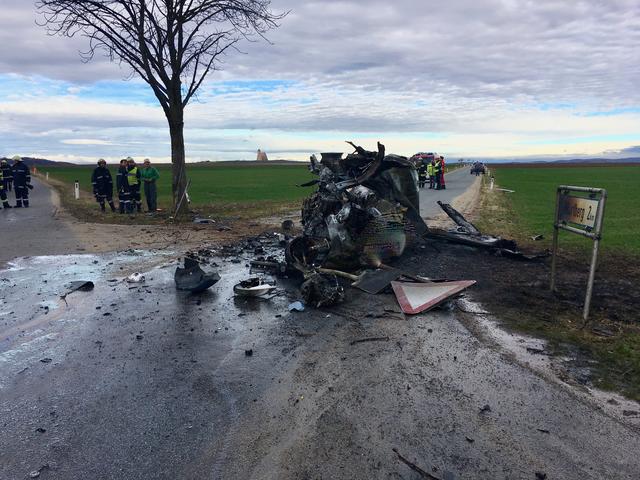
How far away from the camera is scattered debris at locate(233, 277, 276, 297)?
6.57m

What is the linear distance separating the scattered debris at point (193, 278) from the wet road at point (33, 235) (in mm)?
3951

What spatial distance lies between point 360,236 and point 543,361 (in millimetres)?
3886

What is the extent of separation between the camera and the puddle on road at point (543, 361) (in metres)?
3.55

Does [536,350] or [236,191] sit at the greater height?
[536,350]

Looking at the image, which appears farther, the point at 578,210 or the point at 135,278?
the point at 135,278

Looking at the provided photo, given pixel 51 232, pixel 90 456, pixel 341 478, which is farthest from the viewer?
pixel 51 232

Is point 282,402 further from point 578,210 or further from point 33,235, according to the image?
point 33,235

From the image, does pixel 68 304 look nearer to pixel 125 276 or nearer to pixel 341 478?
pixel 125 276

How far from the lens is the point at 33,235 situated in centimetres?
1182

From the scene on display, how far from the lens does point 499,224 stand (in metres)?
13.9

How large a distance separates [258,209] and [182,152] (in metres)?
3.76

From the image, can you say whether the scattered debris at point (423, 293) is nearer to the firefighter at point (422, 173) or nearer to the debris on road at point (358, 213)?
the debris on road at point (358, 213)

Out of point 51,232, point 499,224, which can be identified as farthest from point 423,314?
point 51,232

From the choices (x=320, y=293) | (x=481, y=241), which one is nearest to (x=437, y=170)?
(x=481, y=241)
